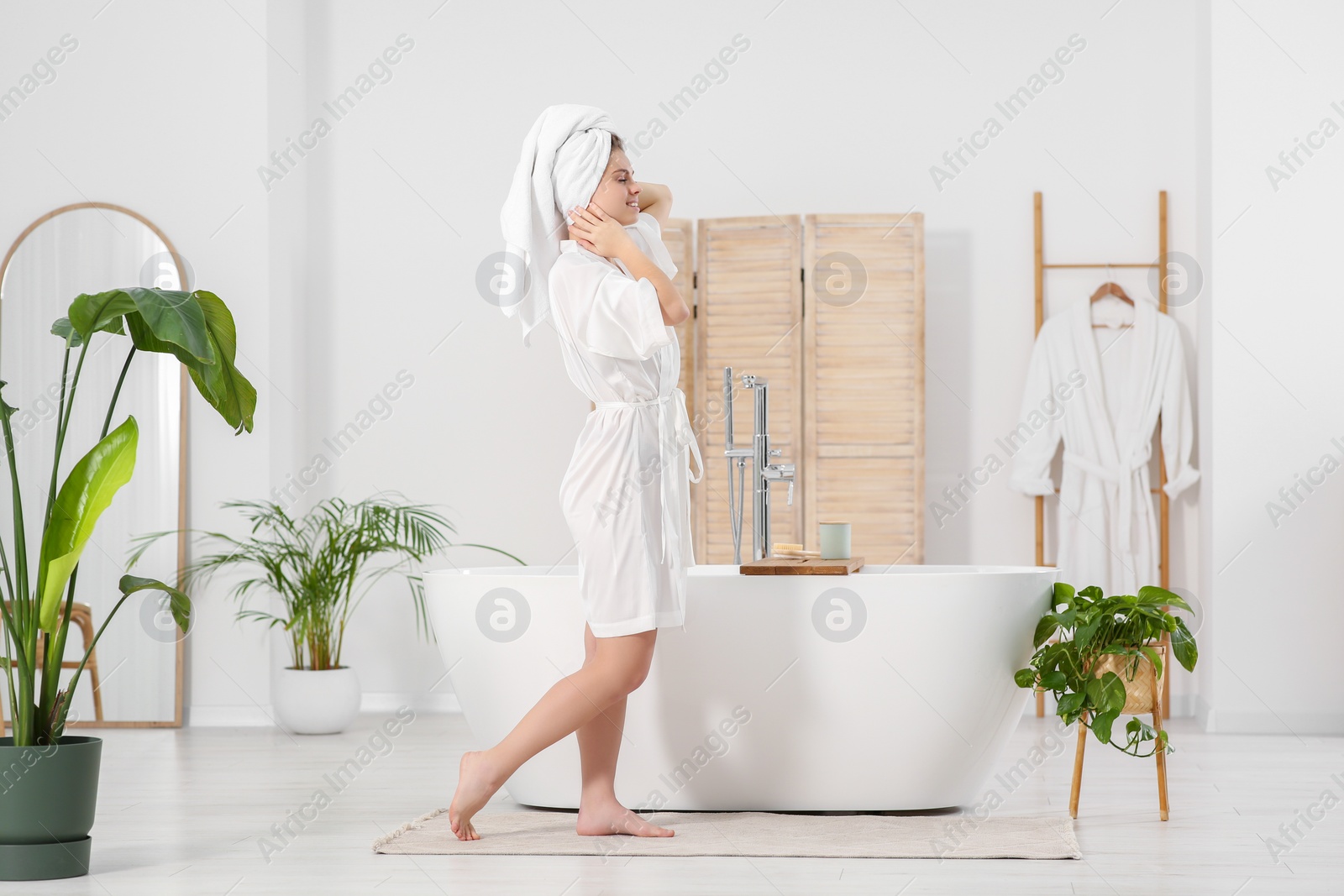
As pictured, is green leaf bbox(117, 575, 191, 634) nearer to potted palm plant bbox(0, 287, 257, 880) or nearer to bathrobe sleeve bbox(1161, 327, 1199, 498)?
potted palm plant bbox(0, 287, 257, 880)

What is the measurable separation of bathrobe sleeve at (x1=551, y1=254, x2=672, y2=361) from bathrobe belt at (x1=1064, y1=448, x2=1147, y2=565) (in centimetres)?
243

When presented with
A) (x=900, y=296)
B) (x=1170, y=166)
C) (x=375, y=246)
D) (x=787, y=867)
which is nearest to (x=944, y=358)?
(x=900, y=296)

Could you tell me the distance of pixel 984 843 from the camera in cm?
250

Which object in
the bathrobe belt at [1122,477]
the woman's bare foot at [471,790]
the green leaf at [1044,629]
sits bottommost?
the woman's bare foot at [471,790]

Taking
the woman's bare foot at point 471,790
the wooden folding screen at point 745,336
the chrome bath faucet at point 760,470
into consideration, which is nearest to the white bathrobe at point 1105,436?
the wooden folding screen at point 745,336

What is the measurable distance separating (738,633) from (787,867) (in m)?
0.56

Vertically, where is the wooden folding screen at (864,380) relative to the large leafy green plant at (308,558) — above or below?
above

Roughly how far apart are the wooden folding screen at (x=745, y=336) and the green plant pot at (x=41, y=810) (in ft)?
7.58

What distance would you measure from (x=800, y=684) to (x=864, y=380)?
1744 millimetres

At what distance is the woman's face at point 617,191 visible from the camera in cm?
254

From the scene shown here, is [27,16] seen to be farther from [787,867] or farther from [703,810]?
[787,867]

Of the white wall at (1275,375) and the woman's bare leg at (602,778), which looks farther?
the white wall at (1275,375)

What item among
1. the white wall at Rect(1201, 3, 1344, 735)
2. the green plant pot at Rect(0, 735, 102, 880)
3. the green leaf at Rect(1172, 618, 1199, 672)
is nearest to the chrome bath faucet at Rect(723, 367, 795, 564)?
the green leaf at Rect(1172, 618, 1199, 672)

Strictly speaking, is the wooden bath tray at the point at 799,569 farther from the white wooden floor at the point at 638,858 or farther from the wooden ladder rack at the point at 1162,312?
the wooden ladder rack at the point at 1162,312
